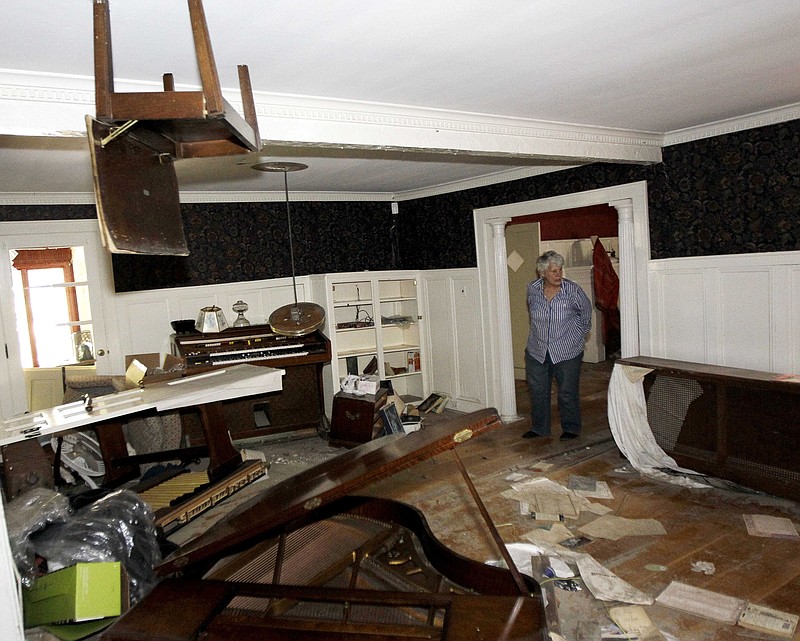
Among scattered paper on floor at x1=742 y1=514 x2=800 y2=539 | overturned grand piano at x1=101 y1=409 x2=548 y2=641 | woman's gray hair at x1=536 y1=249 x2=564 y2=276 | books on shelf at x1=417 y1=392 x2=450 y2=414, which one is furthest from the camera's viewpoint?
books on shelf at x1=417 y1=392 x2=450 y2=414

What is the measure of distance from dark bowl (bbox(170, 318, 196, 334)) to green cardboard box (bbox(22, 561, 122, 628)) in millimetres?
3514

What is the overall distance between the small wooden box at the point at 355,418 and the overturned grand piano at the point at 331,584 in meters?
3.25

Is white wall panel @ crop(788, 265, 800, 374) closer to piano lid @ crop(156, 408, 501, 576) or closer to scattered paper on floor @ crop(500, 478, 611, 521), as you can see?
scattered paper on floor @ crop(500, 478, 611, 521)

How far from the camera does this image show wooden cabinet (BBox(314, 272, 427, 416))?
620cm

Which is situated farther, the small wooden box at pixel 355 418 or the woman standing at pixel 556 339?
the small wooden box at pixel 355 418

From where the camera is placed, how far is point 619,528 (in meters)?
3.45

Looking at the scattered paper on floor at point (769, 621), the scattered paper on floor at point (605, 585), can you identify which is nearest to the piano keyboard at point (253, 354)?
the scattered paper on floor at point (605, 585)

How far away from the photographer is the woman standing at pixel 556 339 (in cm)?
496

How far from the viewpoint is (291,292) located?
21.5 ft

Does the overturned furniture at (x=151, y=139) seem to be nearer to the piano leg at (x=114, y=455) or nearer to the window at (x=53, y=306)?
the piano leg at (x=114, y=455)

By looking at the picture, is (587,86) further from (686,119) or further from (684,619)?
(684,619)

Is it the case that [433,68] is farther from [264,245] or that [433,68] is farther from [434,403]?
[434,403]

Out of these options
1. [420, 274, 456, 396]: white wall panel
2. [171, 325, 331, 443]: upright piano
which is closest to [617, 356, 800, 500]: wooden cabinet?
[420, 274, 456, 396]: white wall panel

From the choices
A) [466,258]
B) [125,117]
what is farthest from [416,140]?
[466,258]
